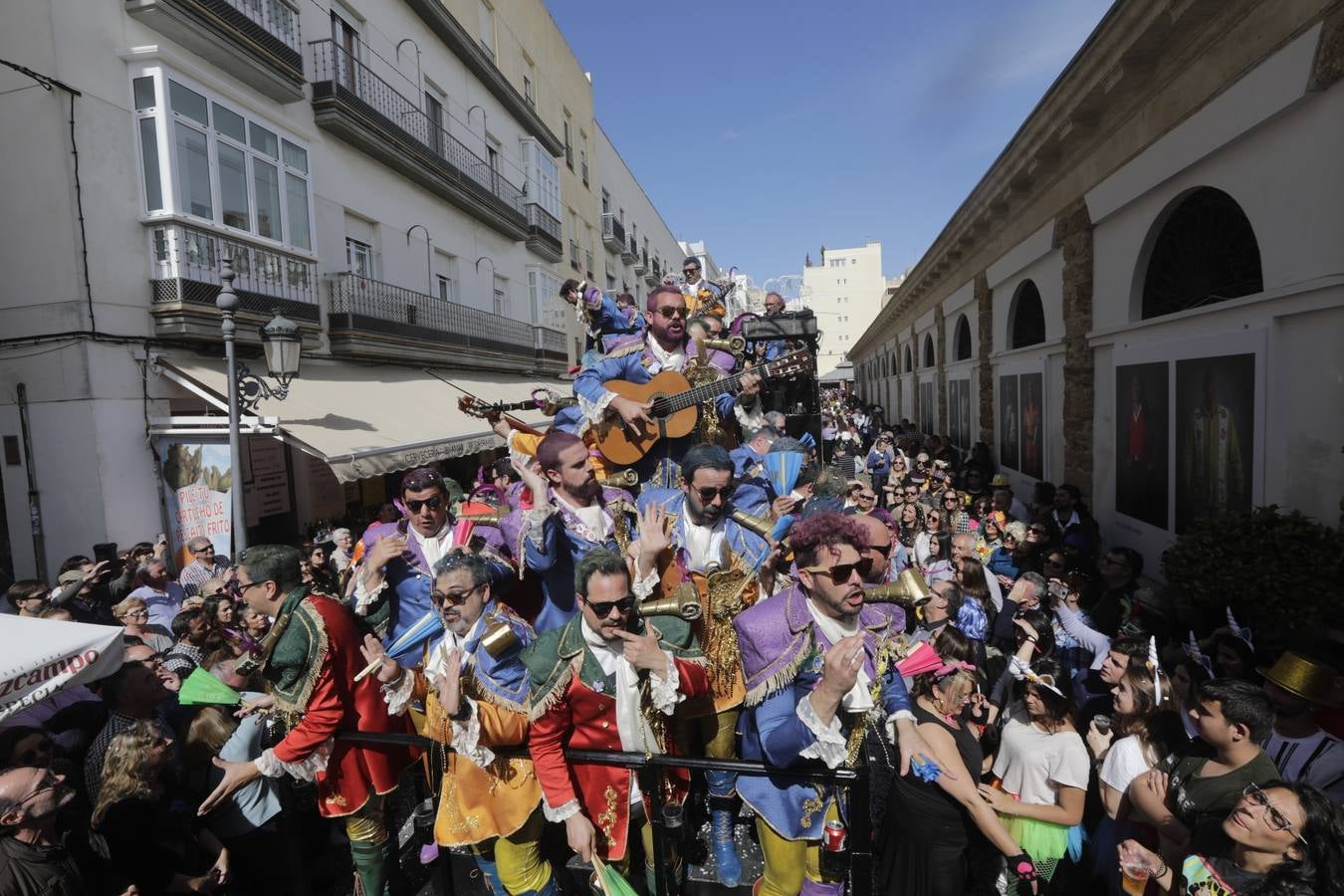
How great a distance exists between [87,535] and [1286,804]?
33.5 feet

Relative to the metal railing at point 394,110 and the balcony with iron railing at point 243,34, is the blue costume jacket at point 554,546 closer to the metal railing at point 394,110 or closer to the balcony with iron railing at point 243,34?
the balcony with iron railing at point 243,34

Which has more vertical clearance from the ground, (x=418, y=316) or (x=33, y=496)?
(x=418, y=316)

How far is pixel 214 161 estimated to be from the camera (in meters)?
8.50

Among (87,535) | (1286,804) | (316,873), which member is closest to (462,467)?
(87,535)

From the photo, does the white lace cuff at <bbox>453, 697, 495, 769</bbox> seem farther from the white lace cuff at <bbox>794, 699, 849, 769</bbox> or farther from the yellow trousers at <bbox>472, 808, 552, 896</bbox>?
the white lace cuff at <bbox>794, 699, 849, 769</bbox>

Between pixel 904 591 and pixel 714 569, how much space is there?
1.31 meters

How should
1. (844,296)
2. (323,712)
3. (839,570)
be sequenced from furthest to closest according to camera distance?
(844,296) → (323,712) → (839,570)

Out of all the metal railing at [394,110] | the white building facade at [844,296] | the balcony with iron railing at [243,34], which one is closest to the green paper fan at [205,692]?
the balcony with iron railing at [243,34]

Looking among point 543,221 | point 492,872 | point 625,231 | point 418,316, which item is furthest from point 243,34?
point 625,231

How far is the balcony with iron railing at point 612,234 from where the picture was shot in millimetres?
28172

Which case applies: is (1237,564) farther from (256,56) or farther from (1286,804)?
(256,56)

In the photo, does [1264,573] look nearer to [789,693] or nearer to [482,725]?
[789,693]

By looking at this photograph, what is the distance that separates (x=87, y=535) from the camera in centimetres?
757

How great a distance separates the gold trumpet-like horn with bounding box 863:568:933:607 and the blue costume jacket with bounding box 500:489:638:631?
136 centimetres
